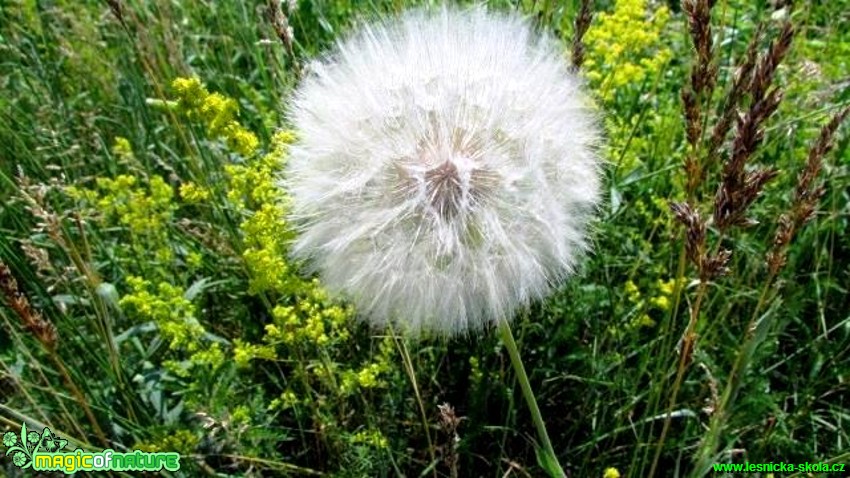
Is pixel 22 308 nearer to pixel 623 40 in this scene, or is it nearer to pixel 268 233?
pixel 268 233

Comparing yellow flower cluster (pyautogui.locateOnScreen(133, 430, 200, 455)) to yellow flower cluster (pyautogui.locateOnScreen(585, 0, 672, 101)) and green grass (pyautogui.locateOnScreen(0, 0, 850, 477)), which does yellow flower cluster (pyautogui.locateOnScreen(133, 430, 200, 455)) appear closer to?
green grass (pyautogui.locateOnScreen(0, 0, 850, 477))

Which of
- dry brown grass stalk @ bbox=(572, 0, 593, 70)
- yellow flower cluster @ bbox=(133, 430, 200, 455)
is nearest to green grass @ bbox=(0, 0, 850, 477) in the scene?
yellow flower cluster @ bbox=(133, 430, 200, 455)

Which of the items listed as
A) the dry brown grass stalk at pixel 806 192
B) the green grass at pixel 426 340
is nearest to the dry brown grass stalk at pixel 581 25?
the green grass at pixel 426 340

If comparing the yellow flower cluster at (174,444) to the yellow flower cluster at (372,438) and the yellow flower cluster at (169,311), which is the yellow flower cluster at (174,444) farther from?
the yellow flower cluster at (372,438)

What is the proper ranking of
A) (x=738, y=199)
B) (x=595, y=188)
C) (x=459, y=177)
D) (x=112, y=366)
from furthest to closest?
(x=112, y=366)
(x=595, y=188)
(x=459, y=177)
(x=738, y=199)

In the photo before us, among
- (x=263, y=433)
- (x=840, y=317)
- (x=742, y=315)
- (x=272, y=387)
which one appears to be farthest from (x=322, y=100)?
(x=840, y=317)

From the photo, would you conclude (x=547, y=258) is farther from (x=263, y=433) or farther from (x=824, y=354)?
(x=824, y=354)
